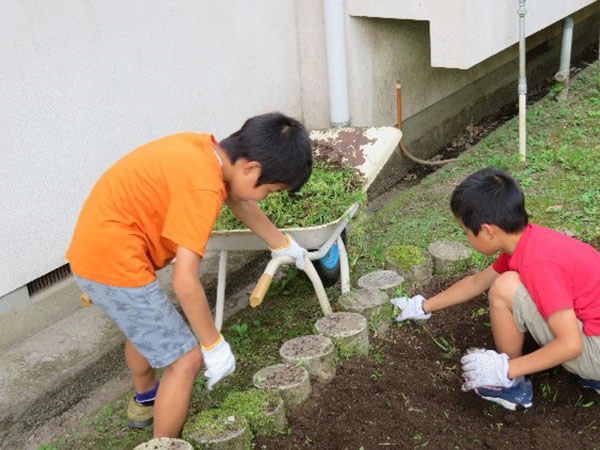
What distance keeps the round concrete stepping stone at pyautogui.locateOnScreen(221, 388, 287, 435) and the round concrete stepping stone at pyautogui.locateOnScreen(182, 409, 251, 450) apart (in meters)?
0.06

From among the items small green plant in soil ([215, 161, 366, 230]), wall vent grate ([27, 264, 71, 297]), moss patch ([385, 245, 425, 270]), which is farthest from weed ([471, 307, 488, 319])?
wall vent grate ([27, 264, 71, 297])

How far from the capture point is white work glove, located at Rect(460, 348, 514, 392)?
9.41 feet

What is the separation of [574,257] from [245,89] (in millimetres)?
2995

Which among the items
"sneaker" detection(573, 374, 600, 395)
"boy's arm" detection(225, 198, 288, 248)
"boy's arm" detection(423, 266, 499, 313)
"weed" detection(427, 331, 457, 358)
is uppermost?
"boy's arm" detection(225, 198, 288, 248)

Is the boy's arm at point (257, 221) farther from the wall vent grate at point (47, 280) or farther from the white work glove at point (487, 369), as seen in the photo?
the wall vent grate at point (47, 280)

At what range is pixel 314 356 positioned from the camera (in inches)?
127

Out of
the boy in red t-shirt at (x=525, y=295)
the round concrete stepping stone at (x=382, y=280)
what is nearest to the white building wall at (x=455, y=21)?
the round concrete stepping stone at (x=382, y=280)

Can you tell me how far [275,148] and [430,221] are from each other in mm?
2329

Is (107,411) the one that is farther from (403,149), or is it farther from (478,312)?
(403,149)

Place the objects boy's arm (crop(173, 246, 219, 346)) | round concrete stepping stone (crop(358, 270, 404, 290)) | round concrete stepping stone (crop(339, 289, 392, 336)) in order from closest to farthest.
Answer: boy's arm (crop(173, 246, 219, 346)), round concrete stepping stone (crop(339, 289, 392, 336)), round concrete stepping stone (crop(358, 270, 404, 290))

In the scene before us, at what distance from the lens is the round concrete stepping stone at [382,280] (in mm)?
3801

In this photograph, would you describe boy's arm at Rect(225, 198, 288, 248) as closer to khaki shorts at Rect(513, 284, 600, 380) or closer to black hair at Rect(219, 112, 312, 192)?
black hair at Rect(219, 112, 312, 192)

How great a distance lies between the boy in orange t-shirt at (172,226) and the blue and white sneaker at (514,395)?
1.10m

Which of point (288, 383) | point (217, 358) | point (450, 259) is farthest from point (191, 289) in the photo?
point (450, 259)
